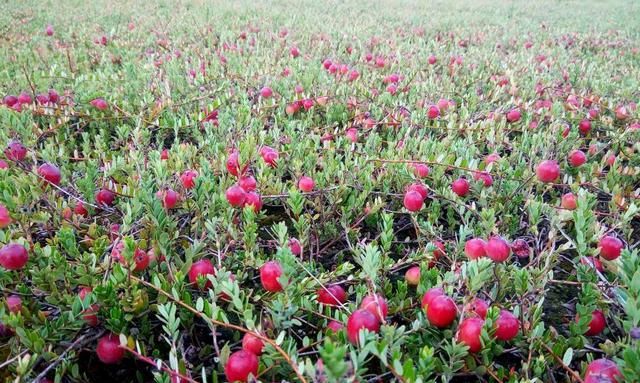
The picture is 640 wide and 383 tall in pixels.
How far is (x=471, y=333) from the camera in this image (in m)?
1.17

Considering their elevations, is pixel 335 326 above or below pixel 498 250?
below

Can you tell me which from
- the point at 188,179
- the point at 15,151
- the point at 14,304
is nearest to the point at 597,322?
the point at 188,179

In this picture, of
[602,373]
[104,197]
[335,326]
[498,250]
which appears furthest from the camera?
[104,197]

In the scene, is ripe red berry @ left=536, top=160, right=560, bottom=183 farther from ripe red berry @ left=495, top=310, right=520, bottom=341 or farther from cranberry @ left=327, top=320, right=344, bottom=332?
cranberry @ left=327, top=320, right=344, bottom=332

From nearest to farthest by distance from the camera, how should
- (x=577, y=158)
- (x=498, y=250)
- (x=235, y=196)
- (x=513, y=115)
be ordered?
(x=498, y=250) → (x=235, y=196) → (x=577, y=158) → (x=513, y=115)

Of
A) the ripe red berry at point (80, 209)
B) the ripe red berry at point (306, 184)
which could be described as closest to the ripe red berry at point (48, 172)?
the ripe red berry at point (80, 209)

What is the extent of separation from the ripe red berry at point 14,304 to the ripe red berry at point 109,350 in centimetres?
25

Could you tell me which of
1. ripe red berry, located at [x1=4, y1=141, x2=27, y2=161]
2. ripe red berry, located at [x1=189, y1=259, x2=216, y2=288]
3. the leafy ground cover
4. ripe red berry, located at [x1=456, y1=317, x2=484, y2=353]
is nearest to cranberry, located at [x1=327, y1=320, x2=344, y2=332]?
the leafy ground cover

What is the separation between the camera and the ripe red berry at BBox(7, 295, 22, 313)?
1298mm

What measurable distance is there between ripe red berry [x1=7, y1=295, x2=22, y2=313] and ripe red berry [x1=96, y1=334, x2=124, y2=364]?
0.25 m

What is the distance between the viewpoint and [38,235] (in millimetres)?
1771

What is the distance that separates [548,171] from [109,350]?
174cm

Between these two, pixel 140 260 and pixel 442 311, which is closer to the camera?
pixel 442 311

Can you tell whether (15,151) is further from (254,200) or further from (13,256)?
(254,200)
